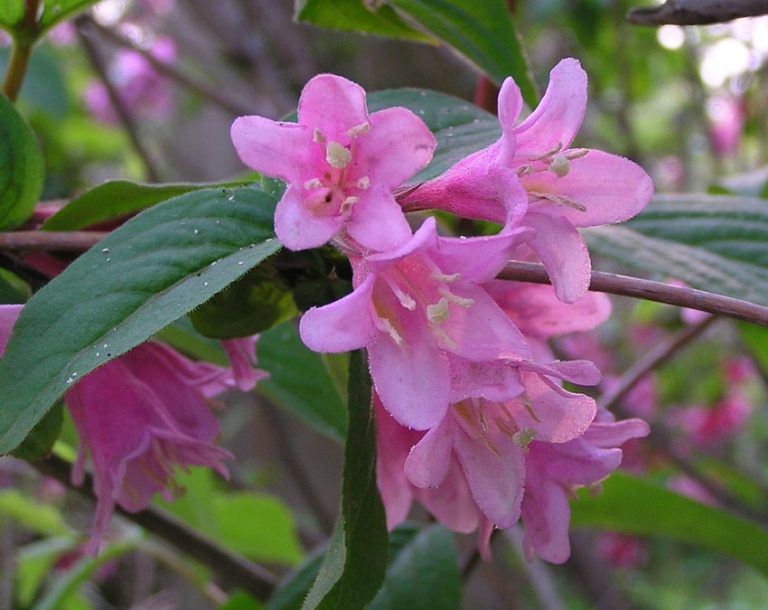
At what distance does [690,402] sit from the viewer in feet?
9.14

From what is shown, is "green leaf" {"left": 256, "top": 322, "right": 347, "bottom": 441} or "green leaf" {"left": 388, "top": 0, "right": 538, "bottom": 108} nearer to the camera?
"green leaf" {"left": 388, "top": 0, "right": 538, "bottom": 108}

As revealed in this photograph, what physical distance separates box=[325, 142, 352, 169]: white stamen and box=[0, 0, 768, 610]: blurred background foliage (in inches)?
20.3

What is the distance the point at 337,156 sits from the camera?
40 centimetres

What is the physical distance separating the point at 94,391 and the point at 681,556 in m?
2.98

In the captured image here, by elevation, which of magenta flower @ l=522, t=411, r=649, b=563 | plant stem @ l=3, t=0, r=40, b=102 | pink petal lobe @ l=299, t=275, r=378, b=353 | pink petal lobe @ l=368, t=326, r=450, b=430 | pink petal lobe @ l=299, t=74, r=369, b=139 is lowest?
magenta flower @ l=522, t=411, r=649, b=563

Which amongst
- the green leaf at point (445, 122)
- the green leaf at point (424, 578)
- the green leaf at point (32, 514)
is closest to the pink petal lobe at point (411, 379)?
the green leaf at point (445, 122)

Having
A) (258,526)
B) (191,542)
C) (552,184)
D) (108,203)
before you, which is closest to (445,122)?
(552,184)

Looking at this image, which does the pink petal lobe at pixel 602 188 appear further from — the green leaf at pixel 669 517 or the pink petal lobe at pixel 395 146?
the green leaf at pixel 669 517

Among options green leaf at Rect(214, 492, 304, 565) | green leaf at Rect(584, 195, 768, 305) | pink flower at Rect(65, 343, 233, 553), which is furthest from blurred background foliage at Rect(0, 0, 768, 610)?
pink flower at Rect(65, 343, 233, 553)

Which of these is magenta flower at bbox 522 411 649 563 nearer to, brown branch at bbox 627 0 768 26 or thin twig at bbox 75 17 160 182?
brown branch at bbox 627 0 768 26

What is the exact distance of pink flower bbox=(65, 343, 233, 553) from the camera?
493 millimetres

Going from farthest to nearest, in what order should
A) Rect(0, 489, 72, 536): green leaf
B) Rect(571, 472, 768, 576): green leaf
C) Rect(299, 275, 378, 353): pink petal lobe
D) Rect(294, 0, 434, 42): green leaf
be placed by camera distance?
Rect(0, 489, 72, 536): green leaf < Rect(571, 472, 768, 576): green leaf < Rect(294, 0, 434, 42): green leaf < Rect(299, 275, 378, 353): pink petal lobe

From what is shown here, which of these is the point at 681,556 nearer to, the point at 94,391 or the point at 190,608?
the point at 190,608

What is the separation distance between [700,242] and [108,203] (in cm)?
43
